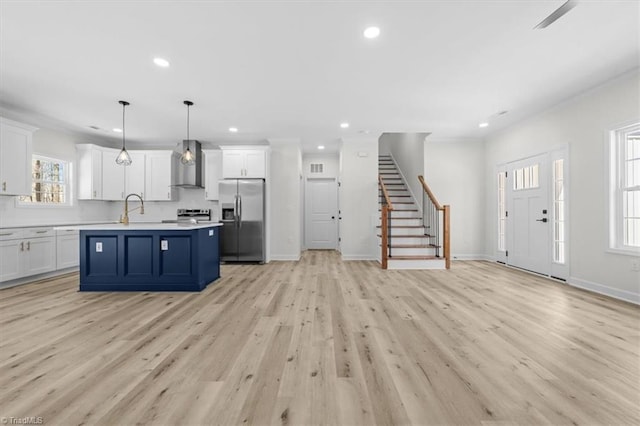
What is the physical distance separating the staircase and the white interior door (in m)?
1.50

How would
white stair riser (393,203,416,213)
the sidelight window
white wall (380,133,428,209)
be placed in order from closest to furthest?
1. the sidelight window
2. white wall (380,133,428,209)
3. white stair riser (393,203,416,213)

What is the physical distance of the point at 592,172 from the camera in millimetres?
4020

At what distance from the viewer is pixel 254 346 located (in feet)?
7.50

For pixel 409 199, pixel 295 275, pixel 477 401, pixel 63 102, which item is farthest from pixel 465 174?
pixel 63 102

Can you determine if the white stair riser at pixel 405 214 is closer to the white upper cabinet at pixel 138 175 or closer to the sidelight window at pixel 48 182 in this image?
the white upper cabinet at pixel 138 175

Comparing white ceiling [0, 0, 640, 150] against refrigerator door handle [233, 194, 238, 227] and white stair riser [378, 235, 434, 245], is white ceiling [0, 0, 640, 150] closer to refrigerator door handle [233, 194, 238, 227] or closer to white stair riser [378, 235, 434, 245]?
refrigerator door handle [233, 194, 238, 227]

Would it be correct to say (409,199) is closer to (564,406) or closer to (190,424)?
(564,406)

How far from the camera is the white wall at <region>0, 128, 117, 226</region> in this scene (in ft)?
15.8

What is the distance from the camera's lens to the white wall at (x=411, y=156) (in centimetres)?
707

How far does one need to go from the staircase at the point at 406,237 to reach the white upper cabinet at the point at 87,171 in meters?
6.30

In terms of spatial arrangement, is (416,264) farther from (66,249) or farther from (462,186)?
(66,249)

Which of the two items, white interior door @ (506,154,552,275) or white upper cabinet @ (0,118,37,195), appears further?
white interior door @ (506,154,552,275)

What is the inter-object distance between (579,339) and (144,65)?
524 cm

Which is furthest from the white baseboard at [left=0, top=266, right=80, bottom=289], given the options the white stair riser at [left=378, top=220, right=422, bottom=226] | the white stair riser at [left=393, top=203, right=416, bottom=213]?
the white stair riser at [left=393, top=203, right=416, bottom=213]
